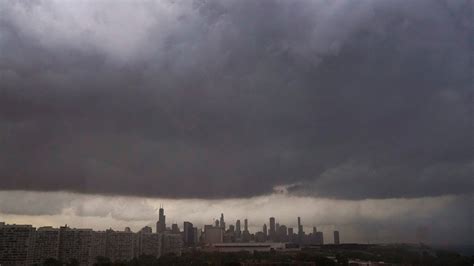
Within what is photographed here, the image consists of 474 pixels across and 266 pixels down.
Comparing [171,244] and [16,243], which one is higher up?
[16,243]

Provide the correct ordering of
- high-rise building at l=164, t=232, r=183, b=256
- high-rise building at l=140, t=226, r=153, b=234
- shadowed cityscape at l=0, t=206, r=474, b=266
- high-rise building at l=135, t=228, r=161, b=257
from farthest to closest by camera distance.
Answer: high-rise building at l=140, t=226, r=153, b=234
high-rise building at l=164, t=232, r=183, b=256
high-rise building at l=135, t=228, r=161, b=257
shadowed cityscape at l=0, t=206, r=474, b=266

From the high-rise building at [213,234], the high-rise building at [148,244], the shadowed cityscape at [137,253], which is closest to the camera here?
the shadowed cityscape at [137,253]

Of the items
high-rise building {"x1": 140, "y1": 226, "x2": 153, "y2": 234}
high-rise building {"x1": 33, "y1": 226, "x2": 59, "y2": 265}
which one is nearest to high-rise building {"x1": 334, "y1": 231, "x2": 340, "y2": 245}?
high-rise building {"x1": 140, "y1": 226, "x2": 153, "y2": 234}

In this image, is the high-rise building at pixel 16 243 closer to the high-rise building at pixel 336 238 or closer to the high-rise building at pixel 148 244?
the high-rise building at pixel 148 244

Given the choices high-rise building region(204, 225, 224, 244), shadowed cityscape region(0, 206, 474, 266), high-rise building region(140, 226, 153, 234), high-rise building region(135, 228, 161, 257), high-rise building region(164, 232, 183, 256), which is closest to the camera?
shadowed cityscape region(0, 206, 474, 266)

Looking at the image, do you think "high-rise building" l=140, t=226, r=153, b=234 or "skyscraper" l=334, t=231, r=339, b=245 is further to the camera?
"high-rise building" l=140, t=226, r=153, b=234

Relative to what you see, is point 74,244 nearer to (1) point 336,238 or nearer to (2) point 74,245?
(2) point 74,245

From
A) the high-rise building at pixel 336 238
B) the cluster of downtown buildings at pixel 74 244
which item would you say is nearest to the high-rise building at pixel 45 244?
the cluster of downtown buildings at pixel 74 244

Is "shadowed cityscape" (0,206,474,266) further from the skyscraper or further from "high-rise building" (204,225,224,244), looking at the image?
"high-rise building" (204,225,224,244)

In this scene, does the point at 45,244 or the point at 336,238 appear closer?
the point at 45,244

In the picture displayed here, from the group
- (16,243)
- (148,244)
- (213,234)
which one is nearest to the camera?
(16,243)

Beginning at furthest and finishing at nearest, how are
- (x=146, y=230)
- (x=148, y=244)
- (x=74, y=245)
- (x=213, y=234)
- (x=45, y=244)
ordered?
(x=213, y=234), (x=146, y=230), (x=148, y=244), (x=74, y=245), (x=45, y=244)

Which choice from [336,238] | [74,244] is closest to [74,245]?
[74,244]
